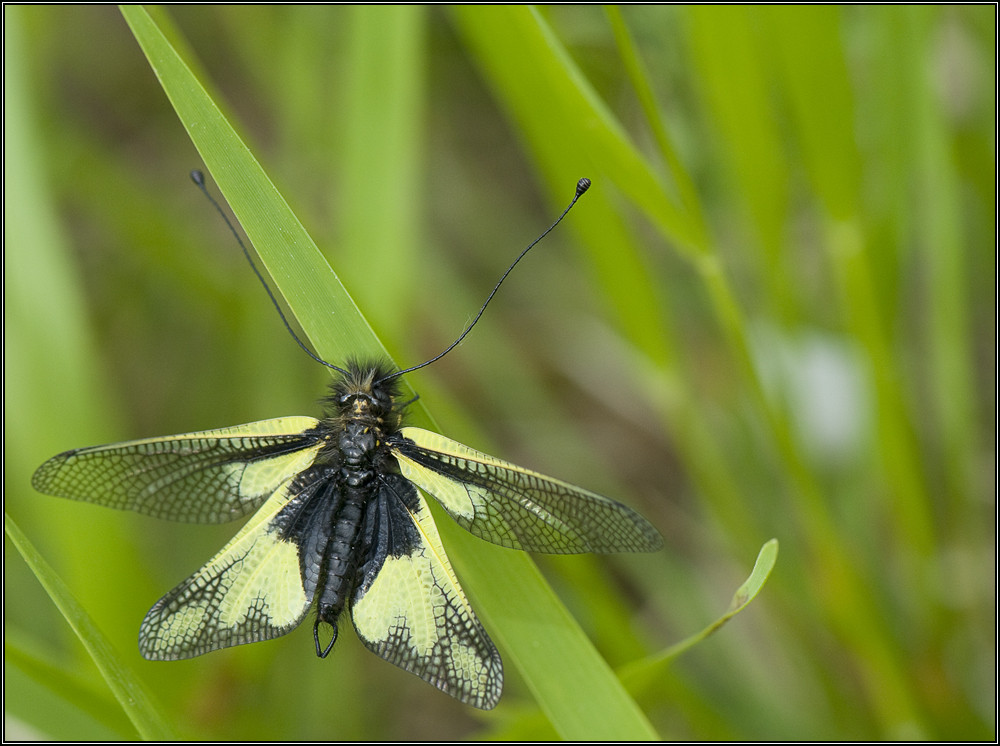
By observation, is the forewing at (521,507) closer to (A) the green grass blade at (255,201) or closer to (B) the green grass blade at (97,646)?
(A) the green grass blade at (255,201)

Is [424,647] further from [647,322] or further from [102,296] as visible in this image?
[102,296]

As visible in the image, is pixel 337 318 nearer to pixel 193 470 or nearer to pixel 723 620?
pixel 193 470

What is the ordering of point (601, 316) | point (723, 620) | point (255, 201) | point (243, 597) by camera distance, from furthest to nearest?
point (601, 316)
point (243, 597)
point (255, 201)
point (723, 620)

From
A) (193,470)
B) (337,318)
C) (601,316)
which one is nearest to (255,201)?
(337,318)

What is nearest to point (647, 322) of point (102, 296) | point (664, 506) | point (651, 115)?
point (651, 115)

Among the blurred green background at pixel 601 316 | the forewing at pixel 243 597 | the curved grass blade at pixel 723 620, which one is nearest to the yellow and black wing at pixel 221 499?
the forewing at pixel 243 597
